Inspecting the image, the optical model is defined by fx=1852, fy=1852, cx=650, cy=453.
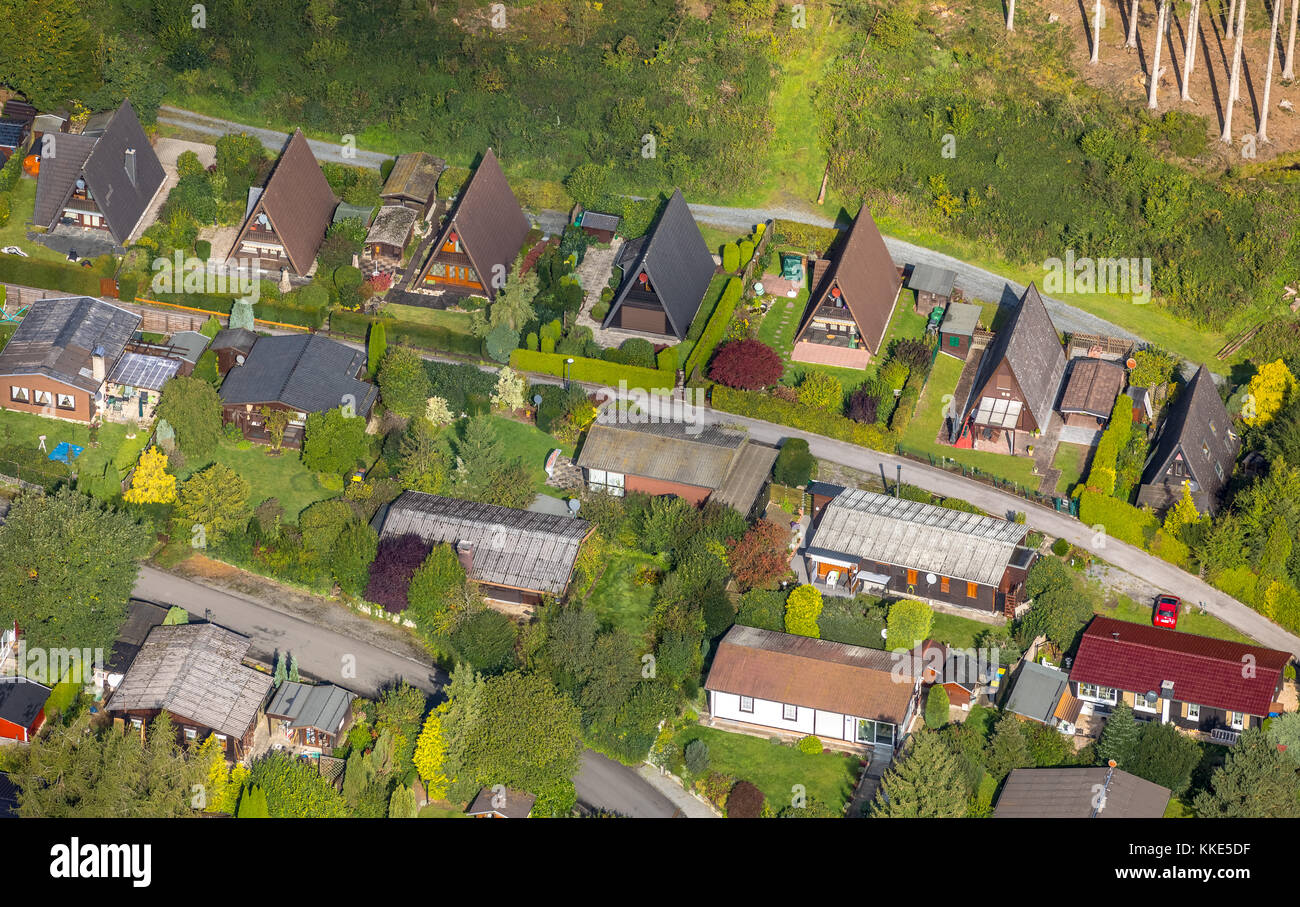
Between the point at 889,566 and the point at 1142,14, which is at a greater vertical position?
the point at 1142,14

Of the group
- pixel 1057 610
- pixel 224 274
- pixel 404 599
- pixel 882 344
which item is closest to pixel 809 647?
pixel 1057 610

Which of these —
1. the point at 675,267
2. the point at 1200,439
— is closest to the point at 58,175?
the point at 675,267

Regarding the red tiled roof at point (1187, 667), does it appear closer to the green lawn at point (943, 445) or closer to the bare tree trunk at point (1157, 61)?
the green lawn at point (943, 445)

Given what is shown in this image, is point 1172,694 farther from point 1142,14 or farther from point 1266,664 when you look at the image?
point 1142,14

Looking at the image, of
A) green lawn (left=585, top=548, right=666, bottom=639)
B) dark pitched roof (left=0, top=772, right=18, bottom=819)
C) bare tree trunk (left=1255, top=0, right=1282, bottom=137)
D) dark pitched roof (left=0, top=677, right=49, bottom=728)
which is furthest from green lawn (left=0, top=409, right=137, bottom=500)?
bare tree trunk (left=1255, top=0, right=1282, bottom=137)

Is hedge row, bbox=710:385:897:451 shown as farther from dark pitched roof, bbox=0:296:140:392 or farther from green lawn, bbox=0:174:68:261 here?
green lawn, bbox=0:174:68:261

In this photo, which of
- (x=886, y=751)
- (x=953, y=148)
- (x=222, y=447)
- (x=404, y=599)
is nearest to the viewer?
(x=886, y=751)

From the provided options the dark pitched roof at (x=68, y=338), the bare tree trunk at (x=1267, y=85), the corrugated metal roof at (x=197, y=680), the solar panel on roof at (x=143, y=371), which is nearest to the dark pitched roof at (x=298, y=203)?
the dark pitched roof at (x=68, y=338)
